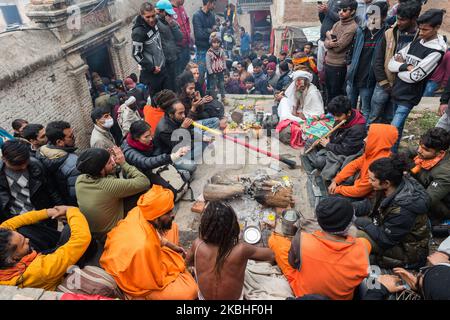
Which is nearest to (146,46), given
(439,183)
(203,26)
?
(203,26)

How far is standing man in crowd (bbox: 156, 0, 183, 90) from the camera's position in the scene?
6586mm

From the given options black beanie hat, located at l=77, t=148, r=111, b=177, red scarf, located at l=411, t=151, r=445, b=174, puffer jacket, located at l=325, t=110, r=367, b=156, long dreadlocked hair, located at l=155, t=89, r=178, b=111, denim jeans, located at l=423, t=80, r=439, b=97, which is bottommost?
denim jeans, located at l=423, t=80, r=439, b=97

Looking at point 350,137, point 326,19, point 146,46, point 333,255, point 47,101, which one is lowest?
point 47,101

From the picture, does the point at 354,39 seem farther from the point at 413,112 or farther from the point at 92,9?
the point at 92,9

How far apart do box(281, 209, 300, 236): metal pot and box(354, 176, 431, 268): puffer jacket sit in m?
0.76

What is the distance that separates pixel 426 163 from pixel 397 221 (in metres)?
1.07

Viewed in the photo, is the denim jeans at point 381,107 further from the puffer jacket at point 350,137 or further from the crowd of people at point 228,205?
the puffer jacket at point 350,137

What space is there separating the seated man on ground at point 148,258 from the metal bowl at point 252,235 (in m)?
0.84

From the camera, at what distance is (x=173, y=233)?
11.8 feet

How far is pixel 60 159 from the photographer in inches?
152

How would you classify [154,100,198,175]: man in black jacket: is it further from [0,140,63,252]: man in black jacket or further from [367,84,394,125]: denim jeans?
[367,84,394,125]: denim jeans

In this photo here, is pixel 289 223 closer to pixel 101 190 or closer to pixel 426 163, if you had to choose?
pixel 426 163

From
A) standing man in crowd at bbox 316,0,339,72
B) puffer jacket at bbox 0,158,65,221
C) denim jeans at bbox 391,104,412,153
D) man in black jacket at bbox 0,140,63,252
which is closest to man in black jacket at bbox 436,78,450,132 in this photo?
denim jeans at bbox 391,104,412,153
